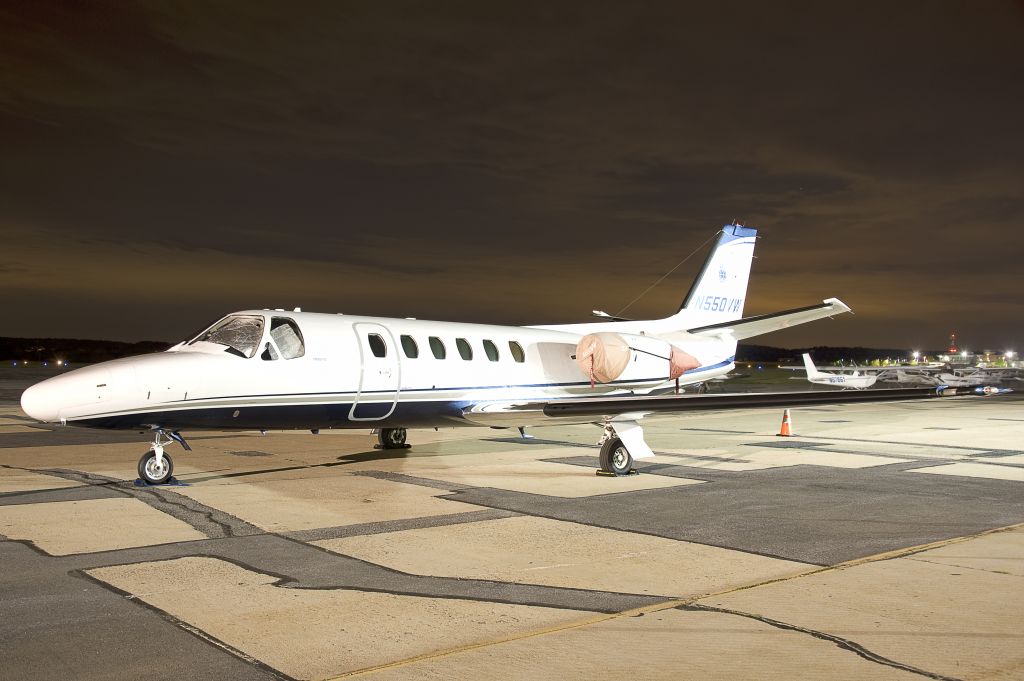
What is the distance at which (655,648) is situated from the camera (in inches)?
216

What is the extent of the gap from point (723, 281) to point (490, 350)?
274 inches

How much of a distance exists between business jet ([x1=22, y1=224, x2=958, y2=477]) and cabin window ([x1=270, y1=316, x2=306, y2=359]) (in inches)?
0.7

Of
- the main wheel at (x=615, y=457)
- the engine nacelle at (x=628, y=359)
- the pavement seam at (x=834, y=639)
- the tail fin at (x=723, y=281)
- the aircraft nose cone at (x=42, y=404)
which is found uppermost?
the tail fin at (x=723, y=281)

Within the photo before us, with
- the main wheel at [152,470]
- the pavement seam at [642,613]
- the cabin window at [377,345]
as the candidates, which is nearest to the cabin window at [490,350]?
the cabin window at [377,345]

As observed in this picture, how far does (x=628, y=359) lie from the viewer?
55.1ft

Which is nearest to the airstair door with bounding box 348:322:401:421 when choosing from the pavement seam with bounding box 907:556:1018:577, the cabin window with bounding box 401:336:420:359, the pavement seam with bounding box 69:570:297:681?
the cabin window with bounding box 401:336:420:359

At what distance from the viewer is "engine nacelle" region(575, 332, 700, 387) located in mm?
16453

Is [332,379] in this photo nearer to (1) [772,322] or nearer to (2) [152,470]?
(2) [152,470]

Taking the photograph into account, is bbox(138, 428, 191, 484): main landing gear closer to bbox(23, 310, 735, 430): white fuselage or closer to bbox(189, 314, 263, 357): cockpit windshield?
bbox(23, 310, 735, 430): white fuselage

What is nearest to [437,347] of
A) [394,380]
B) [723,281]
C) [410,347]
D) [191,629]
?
[410,347]

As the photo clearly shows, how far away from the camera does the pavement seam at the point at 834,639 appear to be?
5.08 m

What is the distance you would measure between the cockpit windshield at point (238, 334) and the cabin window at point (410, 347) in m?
2.40

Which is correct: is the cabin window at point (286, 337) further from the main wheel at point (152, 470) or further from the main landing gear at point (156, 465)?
the main wheel at point (152, 470)

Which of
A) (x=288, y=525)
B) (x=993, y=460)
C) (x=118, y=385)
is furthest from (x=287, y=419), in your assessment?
(x=993, y=460)
